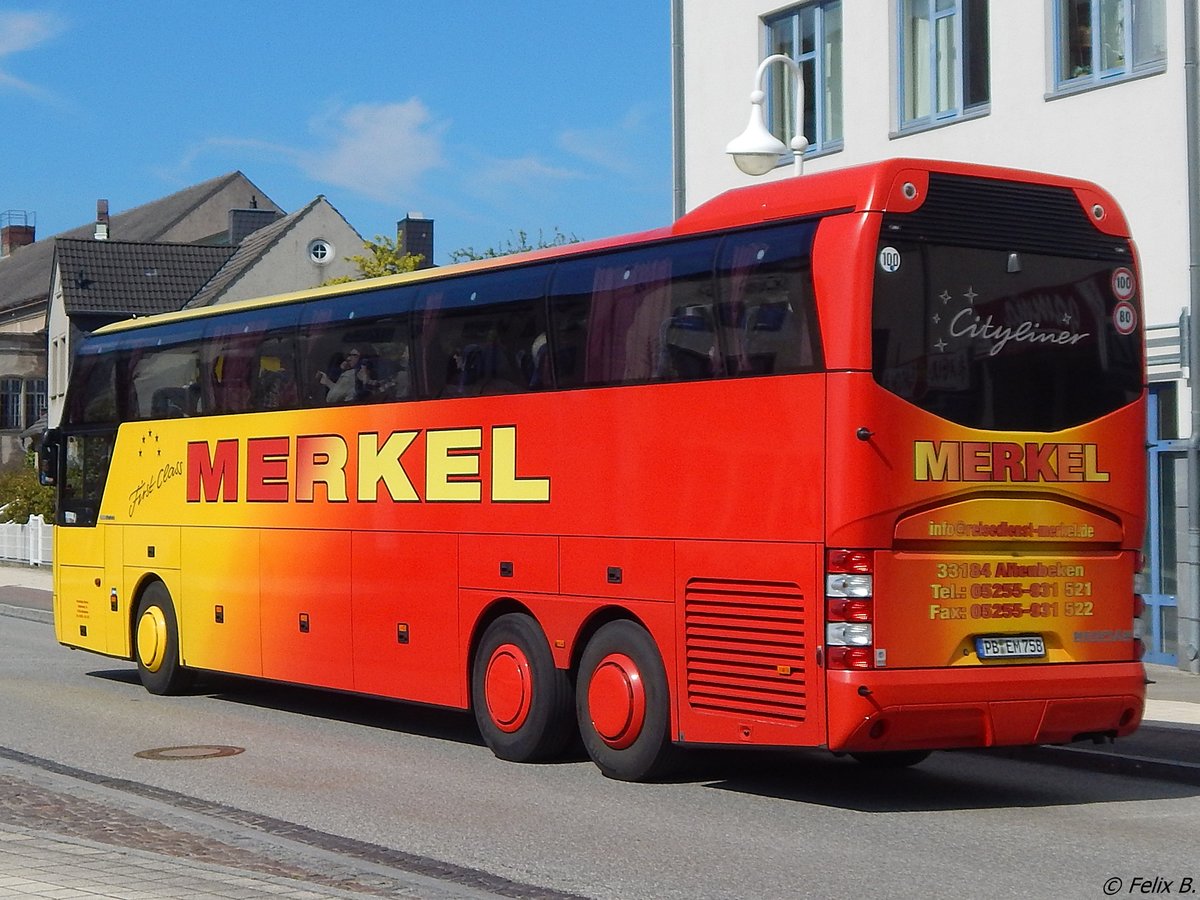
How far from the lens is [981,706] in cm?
1045

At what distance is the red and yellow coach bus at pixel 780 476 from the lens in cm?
1034

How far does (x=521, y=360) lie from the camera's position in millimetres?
12953

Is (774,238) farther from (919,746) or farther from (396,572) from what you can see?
(396,572)

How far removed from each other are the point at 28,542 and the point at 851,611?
41972 millimetres

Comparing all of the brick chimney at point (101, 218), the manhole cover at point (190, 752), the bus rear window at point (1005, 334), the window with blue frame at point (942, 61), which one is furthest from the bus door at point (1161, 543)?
the brick chimney at point (101, 218)

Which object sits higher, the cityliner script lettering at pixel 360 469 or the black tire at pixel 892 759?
the cityliner script lettering at pixel 360 469

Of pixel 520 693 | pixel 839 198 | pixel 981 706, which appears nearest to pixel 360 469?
pixel 520 693

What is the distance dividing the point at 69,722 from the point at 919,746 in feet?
25.5

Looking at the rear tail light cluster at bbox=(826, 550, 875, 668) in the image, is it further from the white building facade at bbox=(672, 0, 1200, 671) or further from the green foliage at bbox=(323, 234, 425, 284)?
the green foliage at bbox=(323, 234, 425, 284)

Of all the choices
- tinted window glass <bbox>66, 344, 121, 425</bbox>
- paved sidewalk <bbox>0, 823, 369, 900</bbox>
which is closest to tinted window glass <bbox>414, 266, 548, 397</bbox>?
paved sidewalk <bbox>0, 823, 369, 900</bbox>

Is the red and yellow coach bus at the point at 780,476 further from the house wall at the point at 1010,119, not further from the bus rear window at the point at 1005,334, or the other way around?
the house wall at the point at 1010,119

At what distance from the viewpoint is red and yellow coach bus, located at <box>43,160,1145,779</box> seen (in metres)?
10.3

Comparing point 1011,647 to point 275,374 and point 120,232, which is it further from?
point 120,232

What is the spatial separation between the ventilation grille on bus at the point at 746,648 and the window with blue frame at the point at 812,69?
13011 mm
